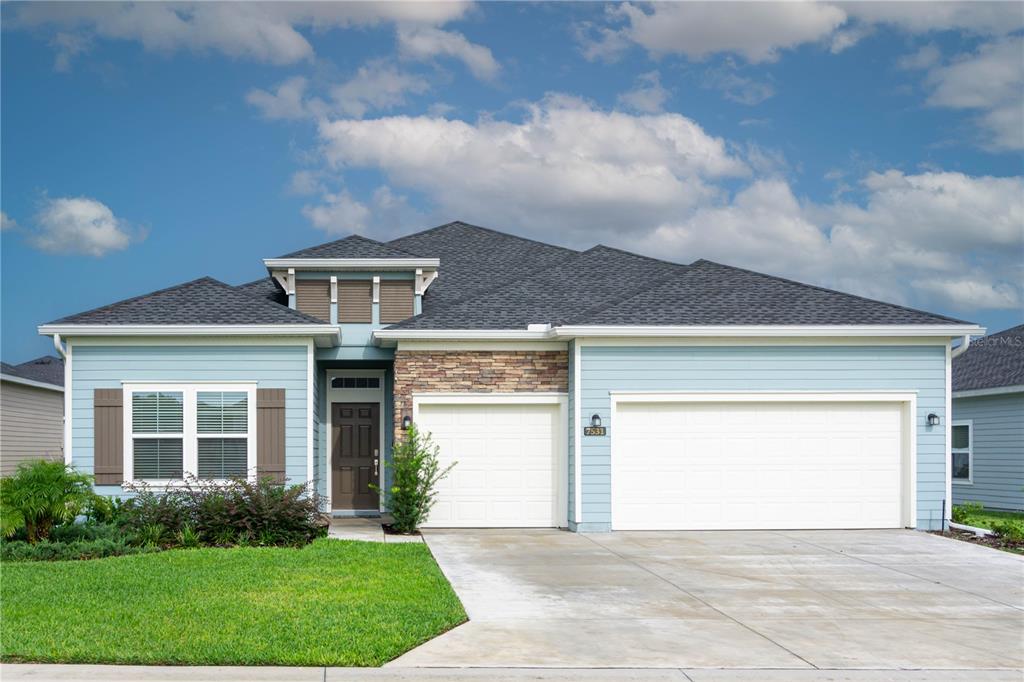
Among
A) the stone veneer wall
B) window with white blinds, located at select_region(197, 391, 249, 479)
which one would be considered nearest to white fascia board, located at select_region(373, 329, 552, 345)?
the stone veneer wall

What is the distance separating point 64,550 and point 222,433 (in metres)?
3.54

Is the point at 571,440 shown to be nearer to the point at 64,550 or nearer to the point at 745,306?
the point at 745,306

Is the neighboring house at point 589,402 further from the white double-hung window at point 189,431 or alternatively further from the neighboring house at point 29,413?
the neighboring house at point 29,413

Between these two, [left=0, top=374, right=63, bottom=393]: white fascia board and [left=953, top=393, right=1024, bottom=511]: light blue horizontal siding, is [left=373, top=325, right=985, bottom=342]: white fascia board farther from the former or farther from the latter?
[left=0, top=374, right=63, bottom=393]: white fascia board

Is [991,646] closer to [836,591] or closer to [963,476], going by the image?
[836,591]

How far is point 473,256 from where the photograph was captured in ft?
70.0

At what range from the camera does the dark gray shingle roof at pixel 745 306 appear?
1566 centimetres

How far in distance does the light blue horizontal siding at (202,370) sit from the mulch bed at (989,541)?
978 centimetres

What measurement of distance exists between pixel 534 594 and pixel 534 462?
20.8ft

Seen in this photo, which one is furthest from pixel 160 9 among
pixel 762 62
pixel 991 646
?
pixel 991 646

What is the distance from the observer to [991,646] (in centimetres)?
790

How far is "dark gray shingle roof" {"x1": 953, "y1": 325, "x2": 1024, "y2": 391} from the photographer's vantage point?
21.3 metres

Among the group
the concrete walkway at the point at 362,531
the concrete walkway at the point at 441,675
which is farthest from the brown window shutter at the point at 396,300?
the concrete walkway at the point at 441,675

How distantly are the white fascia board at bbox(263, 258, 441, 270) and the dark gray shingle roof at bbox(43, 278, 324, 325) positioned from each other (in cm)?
91
